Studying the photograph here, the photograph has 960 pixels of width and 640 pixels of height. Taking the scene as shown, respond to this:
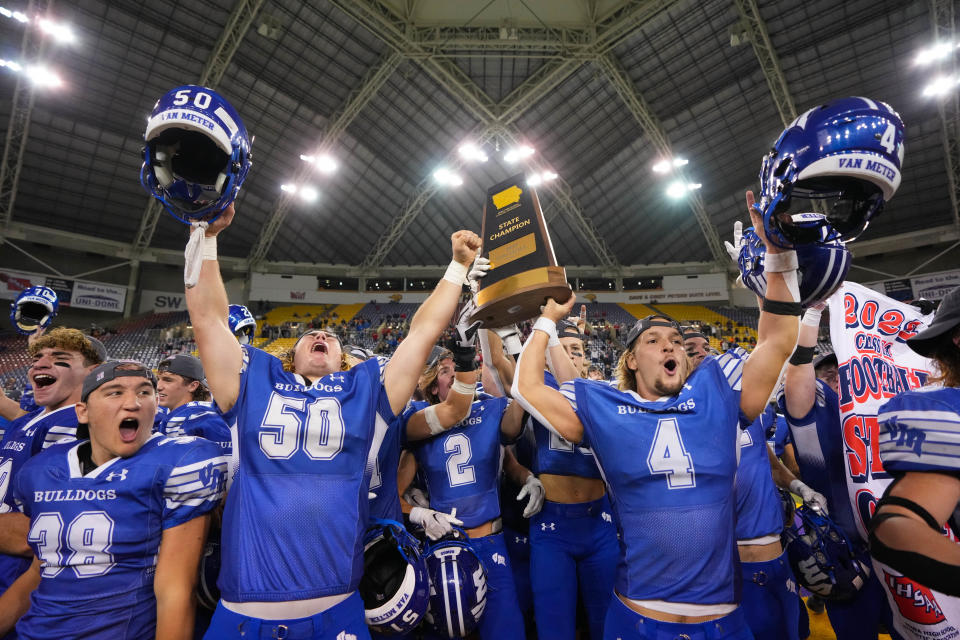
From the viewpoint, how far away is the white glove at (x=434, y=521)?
3.04 meters

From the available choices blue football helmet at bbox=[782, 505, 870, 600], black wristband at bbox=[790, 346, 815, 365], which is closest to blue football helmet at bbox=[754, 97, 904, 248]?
black wristband at bbox=[790, 346, 815, 365]

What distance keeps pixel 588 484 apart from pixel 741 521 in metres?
1.03

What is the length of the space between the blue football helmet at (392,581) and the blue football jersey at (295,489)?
15cm

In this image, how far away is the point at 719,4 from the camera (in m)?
16.3

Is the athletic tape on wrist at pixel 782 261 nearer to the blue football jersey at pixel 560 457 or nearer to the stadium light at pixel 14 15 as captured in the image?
the blue football jersey at pixel 560 457

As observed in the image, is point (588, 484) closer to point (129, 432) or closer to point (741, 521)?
point (741, 521)

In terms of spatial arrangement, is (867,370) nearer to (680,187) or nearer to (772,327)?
(772,327)

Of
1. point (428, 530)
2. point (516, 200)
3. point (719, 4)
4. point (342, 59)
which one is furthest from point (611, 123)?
point (428, 530)

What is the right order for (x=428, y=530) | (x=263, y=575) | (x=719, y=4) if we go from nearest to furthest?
(x=263, y=575), (x=428, y=530), (x=719, y=4)

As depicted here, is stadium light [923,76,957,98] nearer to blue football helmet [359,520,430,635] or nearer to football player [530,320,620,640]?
football player [530,320,620,640]

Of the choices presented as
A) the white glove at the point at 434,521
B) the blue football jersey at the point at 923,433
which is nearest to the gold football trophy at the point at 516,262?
the white glove at the point at 434,521

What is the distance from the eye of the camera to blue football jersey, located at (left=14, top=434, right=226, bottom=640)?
6.77 feet

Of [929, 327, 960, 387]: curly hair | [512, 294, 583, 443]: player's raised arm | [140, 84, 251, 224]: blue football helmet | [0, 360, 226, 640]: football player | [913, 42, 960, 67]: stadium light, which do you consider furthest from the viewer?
[913, 42, 960, 67]: stadium light

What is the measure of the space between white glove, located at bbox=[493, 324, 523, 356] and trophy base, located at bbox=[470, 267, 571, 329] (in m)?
0.31
